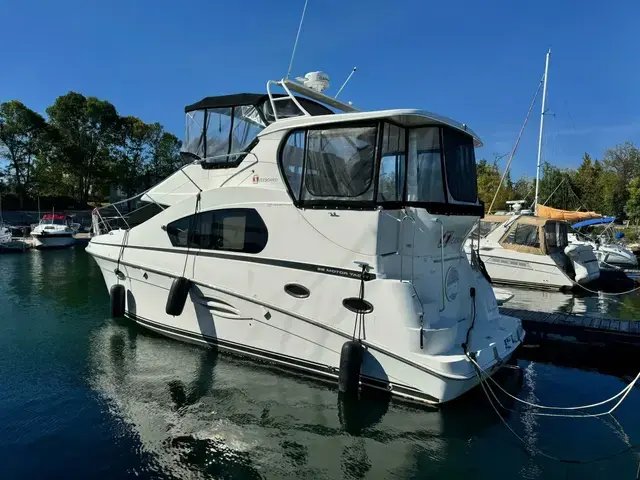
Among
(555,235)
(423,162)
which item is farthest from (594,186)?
(423,162)

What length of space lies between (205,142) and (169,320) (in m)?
3.34

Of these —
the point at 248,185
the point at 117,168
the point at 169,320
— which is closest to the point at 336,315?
the point at 248,185

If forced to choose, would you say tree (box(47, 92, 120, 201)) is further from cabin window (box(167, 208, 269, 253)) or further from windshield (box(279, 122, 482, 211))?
windshield (box(279, 122, 482, 211))

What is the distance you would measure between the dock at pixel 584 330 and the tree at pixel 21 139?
4494cm

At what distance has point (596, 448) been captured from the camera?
5016 millimetres

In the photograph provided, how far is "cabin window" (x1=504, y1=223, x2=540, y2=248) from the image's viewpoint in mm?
15719

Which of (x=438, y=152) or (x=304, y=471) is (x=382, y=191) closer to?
(x=438, y=152)

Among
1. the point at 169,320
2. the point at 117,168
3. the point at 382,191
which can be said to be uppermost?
the point at 117,168

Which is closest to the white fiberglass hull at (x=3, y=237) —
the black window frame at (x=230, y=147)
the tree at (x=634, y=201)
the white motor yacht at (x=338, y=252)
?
the white motor yacht at (x=338, y=252)

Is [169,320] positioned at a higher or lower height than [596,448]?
higher

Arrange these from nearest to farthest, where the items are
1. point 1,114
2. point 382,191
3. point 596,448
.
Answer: point 596,448
point 382,191
point 1,114

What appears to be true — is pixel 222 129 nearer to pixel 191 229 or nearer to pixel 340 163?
pixel 191 229

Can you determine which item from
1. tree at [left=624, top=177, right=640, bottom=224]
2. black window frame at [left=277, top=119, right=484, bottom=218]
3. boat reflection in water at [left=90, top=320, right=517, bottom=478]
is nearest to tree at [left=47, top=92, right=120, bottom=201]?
boat reflection in water at [left=90, top=320, right=517, bottom=478]

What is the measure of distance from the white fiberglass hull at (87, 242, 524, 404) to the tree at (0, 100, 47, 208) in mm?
39714
